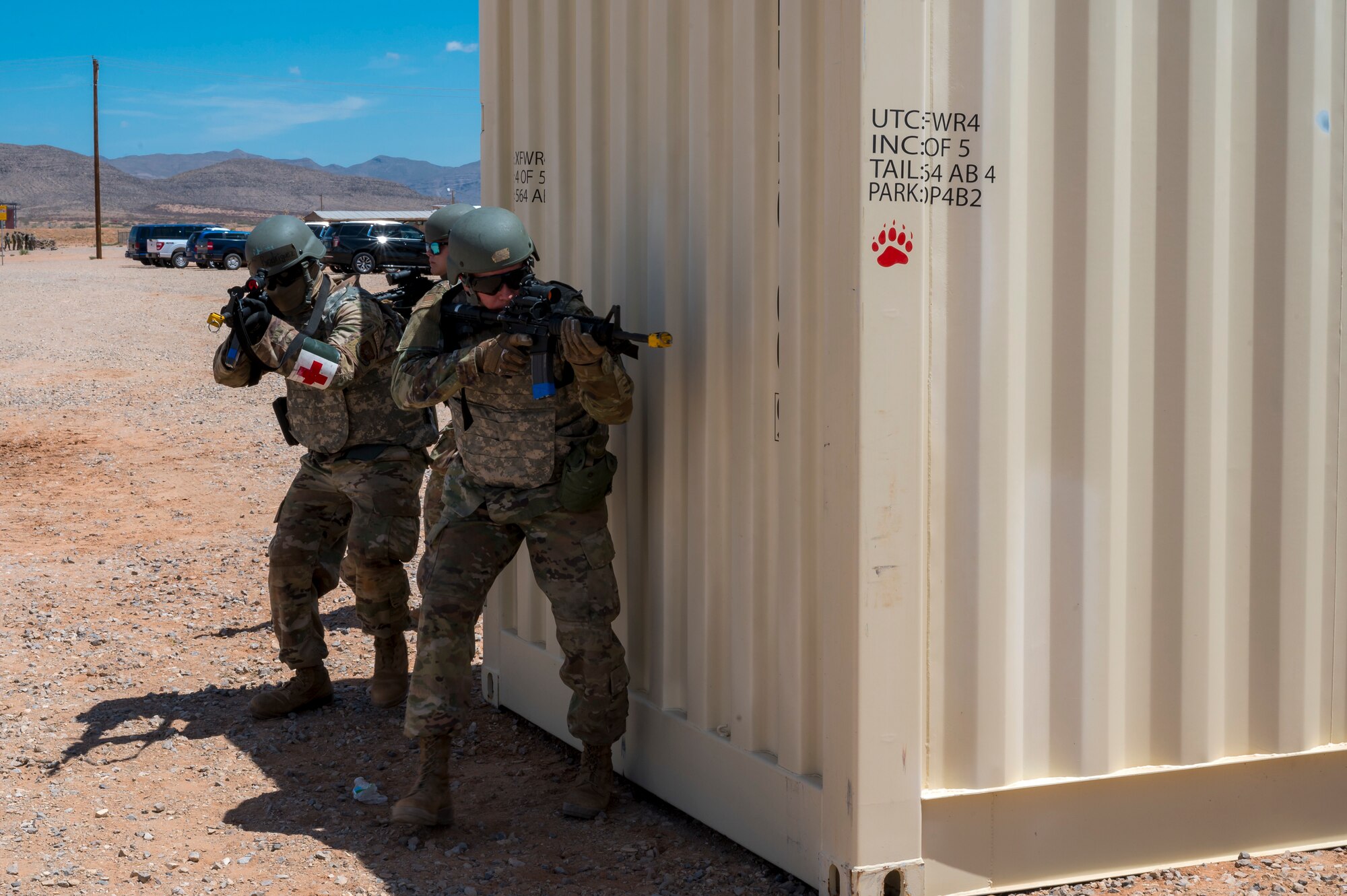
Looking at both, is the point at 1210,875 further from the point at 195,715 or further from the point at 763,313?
the point at 195,715

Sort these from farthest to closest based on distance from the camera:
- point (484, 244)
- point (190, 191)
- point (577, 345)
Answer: point (190, 191), point (484, 244), point (577, 345)

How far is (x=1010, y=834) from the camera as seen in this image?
3.92 metres

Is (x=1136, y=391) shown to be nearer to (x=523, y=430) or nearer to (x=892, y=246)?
(x=892, y=246)

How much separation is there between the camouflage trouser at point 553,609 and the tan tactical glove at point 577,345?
617mm

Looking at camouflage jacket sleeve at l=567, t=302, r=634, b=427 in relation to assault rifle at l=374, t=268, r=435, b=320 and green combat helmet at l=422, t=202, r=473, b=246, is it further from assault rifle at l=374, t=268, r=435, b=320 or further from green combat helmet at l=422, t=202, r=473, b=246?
assault rifle at l=374, t=268, r=435, b=320

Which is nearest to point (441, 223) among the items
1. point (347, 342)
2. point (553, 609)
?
point (347, 342)

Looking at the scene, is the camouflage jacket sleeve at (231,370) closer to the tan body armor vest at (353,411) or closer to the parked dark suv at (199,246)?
the tan body armor vest at (353,411)

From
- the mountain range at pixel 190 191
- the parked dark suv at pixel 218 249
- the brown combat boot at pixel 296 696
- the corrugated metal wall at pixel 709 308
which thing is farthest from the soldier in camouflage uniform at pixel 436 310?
the mountain range at pixel 190 191

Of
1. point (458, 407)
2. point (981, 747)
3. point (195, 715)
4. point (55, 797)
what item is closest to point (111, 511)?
point (195, 715)

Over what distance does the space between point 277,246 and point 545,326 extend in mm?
1807

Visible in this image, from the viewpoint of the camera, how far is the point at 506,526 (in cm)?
462

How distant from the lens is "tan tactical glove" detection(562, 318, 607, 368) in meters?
4.11

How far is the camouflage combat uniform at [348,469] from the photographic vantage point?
18.3 ft

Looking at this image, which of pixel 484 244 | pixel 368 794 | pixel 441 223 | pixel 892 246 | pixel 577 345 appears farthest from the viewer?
pixel 441 223
